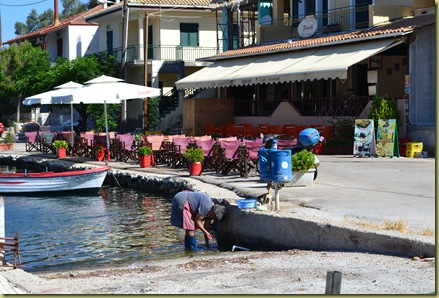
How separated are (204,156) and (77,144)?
32.8ft

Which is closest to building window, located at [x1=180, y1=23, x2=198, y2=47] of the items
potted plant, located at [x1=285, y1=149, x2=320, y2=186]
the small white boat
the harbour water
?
the harbour water

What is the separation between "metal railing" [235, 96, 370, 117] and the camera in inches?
1200

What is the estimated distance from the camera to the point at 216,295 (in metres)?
9.34

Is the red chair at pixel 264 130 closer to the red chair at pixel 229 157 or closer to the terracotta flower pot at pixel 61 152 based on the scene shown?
the terracotta flower pot at pixel 61 152

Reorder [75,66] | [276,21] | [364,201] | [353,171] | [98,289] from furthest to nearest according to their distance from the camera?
[75,66] → [276,21] → [353,171] → [364,201] → [98,289]

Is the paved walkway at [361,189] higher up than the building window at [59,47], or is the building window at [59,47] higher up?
the building window at [59,47]

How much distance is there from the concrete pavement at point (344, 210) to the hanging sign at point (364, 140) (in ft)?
6.23

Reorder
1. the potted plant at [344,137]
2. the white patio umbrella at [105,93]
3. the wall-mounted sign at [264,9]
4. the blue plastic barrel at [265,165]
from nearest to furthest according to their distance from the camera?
the blue plastic barrel at [265,165] < the potted plant at [344,137] < the white patio umbrella at [105,93] < the wall-mounted sign at [264,9]

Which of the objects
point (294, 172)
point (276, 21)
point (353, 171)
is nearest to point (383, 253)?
point (294, 172)

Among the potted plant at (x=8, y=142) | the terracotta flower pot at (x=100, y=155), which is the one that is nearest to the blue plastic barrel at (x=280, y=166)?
the terracotta flower pot at (x=100, y=155)

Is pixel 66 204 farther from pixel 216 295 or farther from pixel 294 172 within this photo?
pixel 216 295

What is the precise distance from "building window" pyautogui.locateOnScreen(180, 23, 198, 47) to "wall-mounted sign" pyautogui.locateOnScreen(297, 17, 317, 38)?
1534cm

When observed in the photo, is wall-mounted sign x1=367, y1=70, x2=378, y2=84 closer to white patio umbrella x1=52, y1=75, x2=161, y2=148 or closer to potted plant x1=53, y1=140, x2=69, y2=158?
Result: white patio umbrella x1=52, y1=75, x2=161, y2=148

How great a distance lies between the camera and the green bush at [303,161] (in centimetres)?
1836
